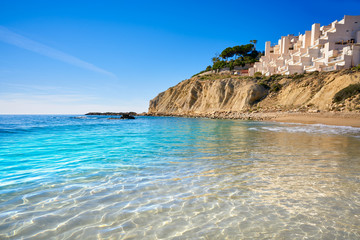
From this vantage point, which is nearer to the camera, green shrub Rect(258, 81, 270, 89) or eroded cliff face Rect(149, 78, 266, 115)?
eroded cliff face Rect(149, 78, 266, 115)

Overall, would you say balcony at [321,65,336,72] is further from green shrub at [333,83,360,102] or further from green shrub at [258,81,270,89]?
green shrub at [333,83,360,102]

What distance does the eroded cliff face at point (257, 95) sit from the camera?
34281 mm

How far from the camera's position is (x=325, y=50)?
149 ft

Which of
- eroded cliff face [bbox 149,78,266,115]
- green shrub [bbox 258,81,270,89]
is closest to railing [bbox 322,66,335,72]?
green shrub [bbox 258,81,270,89]

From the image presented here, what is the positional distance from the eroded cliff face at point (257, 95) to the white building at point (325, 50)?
3923 mm

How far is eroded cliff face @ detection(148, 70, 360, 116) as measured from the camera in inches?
1350

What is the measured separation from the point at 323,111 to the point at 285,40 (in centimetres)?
4456

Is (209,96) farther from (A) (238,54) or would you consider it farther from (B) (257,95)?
(A) (238,54)

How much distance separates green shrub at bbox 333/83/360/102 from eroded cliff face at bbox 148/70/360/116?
1027 mm

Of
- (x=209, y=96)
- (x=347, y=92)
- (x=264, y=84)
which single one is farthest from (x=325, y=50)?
(x=209, y=96)

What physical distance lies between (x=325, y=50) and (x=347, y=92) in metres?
19.7

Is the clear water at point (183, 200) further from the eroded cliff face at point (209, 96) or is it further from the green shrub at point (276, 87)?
the eroded cliff face at point (209, 96)

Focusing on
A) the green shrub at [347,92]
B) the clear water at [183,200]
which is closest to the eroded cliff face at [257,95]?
the green shrub at [347,92]

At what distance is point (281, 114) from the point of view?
37.0m
